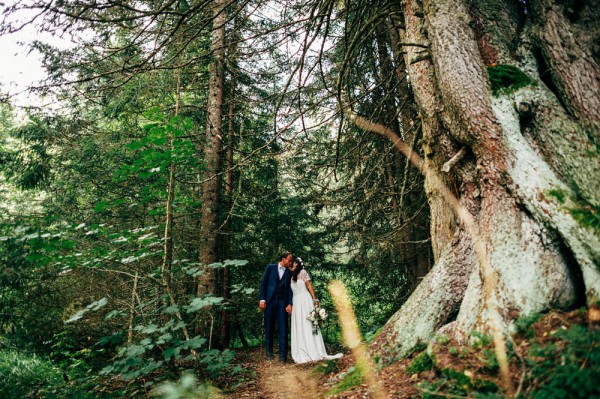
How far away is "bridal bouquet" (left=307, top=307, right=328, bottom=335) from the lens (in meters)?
6.08

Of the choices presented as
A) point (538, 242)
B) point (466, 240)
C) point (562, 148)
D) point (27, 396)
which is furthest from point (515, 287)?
point (27, 396)

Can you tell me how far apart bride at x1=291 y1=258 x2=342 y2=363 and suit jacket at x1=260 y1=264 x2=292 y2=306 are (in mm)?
167

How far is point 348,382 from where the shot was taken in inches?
133

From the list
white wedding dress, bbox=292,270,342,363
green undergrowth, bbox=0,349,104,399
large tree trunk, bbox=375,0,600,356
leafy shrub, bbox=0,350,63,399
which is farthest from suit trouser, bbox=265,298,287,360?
leafy shrub, bbox=0,350,63,399

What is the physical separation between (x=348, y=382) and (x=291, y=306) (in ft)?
10.5

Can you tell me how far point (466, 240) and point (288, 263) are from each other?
3.63 meters

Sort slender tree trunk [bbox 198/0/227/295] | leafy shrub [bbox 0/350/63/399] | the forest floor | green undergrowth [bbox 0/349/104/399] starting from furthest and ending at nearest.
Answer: slender tree trunk [bbox 198/0/227/295] → leafy shrub [bbox 0/350/63/399] → green undergrowth [bbox 0/349/104/399] → the forest floor

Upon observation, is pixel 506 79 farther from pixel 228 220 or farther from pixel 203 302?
pixel 228 220

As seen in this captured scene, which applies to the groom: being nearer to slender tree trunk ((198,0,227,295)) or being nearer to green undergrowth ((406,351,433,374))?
slender tree trunk ((198,0,227,295))

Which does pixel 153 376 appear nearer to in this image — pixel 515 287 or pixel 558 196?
pixel 515 287

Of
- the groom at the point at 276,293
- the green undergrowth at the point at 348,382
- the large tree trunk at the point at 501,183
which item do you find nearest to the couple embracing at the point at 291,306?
the groom at the point at 276,293

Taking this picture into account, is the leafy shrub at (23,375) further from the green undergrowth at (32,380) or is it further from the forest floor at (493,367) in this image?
the forest floor at (493,367)

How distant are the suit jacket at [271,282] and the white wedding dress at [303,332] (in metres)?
0.21

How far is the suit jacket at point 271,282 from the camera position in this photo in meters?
6.41
